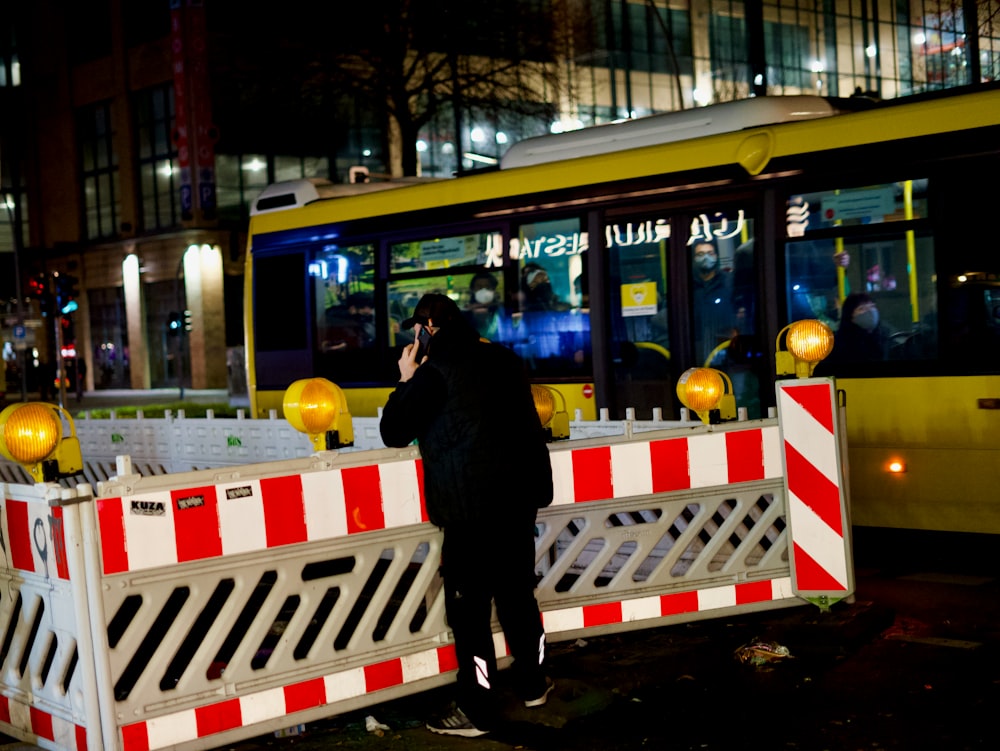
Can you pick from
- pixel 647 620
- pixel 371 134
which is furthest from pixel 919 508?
pixel 371 134

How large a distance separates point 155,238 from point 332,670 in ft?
132

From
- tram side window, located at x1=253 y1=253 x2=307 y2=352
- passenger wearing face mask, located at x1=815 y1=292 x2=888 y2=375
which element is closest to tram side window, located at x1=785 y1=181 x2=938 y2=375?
passenger wearing face mask, located at x1=815 y1=292 x2=888 y2=375

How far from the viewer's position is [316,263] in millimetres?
14211

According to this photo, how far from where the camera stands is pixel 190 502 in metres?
5.16

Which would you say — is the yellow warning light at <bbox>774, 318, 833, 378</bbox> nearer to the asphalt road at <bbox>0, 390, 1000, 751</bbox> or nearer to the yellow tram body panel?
the asphalt road at <bbox>0, 390, 1000, 751</bbox>

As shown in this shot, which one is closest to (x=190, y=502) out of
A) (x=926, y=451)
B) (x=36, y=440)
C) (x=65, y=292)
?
(x=36, y=440)

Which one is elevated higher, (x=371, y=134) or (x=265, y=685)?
(x=371, y=134)

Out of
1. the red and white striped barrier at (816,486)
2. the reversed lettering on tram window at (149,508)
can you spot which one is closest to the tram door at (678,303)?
the red and white striped barrier at (816,486)

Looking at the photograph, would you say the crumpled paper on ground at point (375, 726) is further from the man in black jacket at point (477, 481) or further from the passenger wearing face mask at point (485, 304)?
the passenger wearing face mask at point (485, 304)

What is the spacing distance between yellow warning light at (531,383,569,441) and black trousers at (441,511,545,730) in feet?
4.26

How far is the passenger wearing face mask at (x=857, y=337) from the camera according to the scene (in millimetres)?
9438

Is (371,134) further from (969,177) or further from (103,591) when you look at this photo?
(103,591)

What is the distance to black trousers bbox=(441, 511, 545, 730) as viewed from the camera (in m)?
5.34

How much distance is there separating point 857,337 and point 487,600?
512 cm
